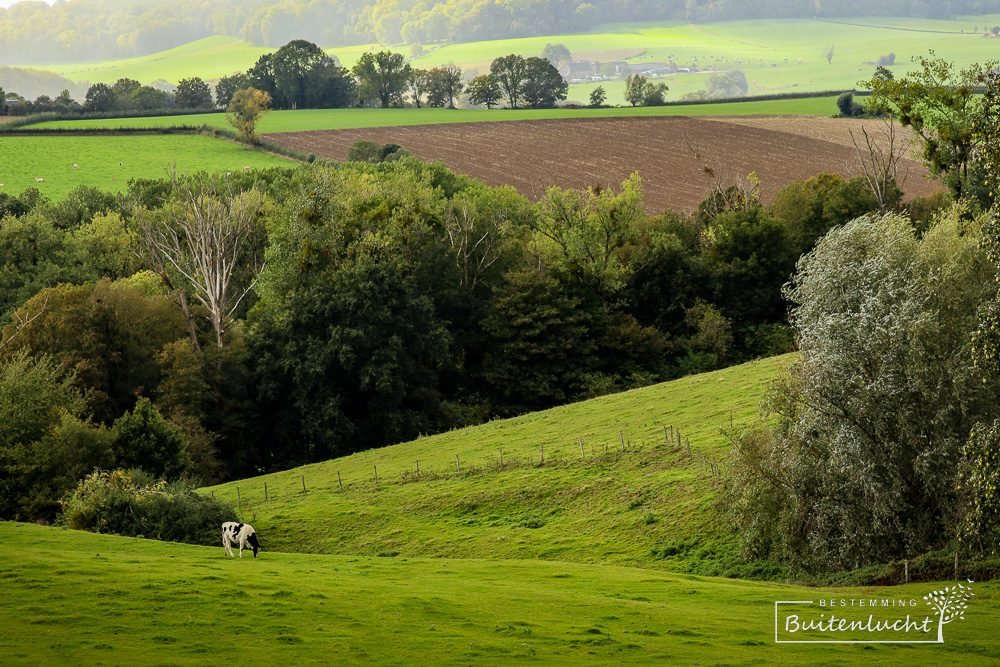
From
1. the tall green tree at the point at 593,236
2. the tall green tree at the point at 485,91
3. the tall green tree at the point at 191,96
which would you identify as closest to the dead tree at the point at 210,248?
the tall green tree at the point at 593,236

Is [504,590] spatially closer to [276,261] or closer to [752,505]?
[752,505]

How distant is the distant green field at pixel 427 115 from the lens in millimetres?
133125

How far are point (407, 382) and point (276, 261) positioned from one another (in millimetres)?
14463

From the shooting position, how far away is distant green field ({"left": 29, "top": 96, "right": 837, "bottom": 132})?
5241 inches

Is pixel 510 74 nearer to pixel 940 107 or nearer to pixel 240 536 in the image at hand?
pixel 940 107

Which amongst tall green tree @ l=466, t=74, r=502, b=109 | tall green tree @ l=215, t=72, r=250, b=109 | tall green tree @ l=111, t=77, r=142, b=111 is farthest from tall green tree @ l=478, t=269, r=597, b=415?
tall green tree @ l=215, t=72, r=250, b=109

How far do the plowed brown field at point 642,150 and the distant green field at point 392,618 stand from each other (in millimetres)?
73634

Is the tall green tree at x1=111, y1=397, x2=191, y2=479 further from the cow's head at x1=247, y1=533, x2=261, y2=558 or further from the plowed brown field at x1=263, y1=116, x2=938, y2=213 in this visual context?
the plowed brown field at x1=263, y1=116, x2=938, y2=213

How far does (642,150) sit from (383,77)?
236 feet

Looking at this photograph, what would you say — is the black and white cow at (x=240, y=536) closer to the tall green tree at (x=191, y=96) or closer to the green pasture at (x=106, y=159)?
the green pasture at (x=106, y=159)

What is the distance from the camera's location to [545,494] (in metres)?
35.8

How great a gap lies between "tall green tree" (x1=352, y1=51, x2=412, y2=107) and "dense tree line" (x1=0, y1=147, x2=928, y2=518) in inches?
3317

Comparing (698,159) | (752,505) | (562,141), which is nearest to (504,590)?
(752,505)

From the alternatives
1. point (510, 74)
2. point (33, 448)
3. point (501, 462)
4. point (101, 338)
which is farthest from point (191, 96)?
point (501, 462)
